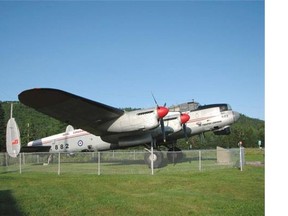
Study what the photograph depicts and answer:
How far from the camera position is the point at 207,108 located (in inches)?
861

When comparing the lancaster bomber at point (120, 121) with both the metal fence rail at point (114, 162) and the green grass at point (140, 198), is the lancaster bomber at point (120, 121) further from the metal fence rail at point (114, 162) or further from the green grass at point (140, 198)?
the green grass at point (140, 198)

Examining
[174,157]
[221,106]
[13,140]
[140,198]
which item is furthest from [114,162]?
[140,198]

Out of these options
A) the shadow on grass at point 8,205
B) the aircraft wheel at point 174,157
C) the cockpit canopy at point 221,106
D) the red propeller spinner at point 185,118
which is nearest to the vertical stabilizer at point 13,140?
the shadow on grass at point 8,205

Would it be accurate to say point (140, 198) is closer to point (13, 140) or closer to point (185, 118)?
point (13, 140)

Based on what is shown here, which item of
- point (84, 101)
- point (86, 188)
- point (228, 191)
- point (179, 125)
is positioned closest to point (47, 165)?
point (84, 101)

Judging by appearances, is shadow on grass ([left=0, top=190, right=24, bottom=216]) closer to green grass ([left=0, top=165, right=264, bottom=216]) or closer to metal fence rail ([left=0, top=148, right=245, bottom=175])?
green grass ([left=0, top=165, right=264, bottom=216])

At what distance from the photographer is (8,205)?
8.02 metres

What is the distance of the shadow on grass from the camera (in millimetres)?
7050

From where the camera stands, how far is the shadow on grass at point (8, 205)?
23.1 ft

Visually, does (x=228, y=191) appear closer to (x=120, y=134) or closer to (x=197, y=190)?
(x=197, y=190)
